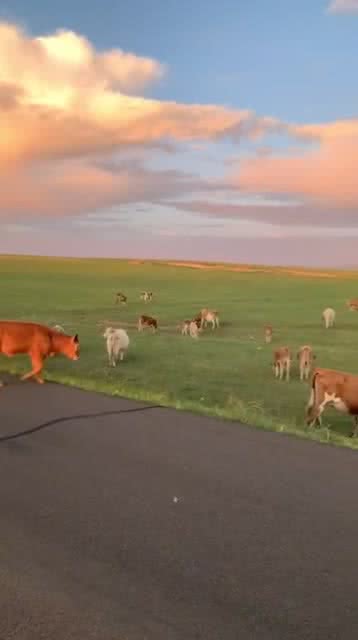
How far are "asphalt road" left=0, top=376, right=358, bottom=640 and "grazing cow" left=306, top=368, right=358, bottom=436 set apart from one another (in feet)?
15.2

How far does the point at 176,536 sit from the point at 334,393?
327 inches

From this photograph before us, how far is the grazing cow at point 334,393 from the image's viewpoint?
12.7m

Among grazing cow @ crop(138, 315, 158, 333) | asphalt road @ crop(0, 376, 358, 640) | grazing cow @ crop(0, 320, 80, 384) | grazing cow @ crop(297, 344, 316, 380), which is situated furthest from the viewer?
grazing cow @ crop(138, 315, 158, 333)

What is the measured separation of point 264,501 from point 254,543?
0.94 meters

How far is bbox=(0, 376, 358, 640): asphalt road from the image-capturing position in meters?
3.96

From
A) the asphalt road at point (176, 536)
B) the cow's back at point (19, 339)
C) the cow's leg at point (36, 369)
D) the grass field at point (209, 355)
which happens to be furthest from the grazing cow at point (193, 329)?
the asphalt road at point (176, 536)

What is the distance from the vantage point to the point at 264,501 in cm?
597

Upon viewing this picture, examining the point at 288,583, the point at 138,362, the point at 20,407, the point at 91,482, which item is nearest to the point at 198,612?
the point at 288,583

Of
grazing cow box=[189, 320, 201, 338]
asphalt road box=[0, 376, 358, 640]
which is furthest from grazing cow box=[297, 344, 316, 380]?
grazing cow box=[189, 320, 201, 338]

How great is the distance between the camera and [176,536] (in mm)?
5195

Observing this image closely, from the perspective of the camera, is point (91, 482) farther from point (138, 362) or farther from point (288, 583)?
point (138, 362)

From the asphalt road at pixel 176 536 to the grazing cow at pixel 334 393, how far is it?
464cm

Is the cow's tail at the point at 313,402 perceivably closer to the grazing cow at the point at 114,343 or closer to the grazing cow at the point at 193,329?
the grazing cow at the point at 114,343

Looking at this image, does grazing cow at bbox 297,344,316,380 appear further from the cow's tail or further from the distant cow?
the distant cow
